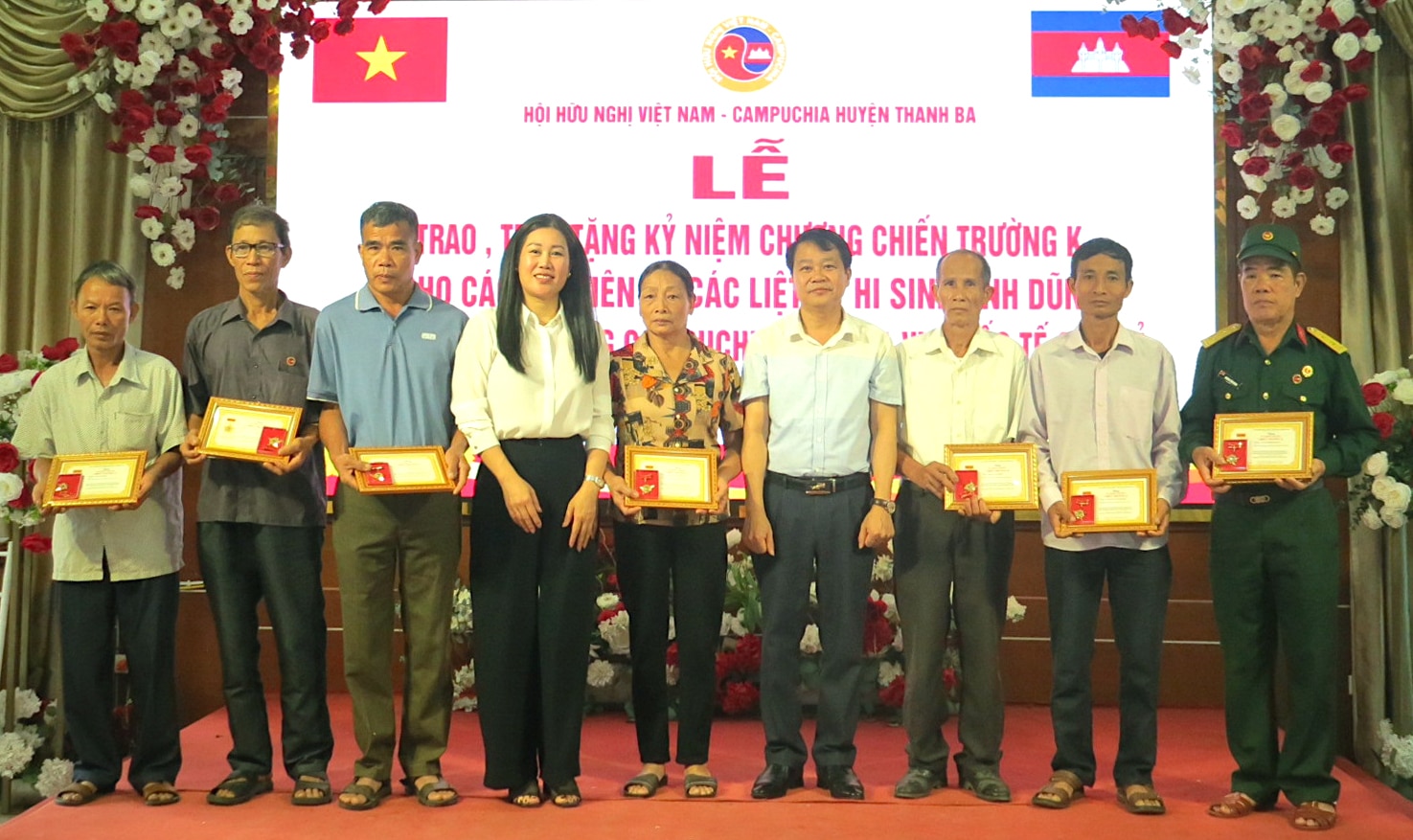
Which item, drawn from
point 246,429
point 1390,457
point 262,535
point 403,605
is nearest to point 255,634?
point 262,535

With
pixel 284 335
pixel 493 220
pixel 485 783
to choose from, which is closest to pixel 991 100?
pixel 493 220

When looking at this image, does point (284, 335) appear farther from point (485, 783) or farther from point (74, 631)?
point (485, 783)

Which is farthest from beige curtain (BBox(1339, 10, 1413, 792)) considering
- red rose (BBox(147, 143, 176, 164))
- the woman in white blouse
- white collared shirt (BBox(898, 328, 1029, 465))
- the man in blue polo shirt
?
red rose (BBox(147, 143, 176, 164))

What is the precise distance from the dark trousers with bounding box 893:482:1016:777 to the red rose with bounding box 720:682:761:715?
1.22m

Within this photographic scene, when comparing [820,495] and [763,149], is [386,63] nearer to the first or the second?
[763,149]

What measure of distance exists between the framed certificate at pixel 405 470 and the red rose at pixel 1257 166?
3.20m

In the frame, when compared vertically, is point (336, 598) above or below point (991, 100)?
below

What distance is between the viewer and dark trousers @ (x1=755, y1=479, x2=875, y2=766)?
3.42 meters

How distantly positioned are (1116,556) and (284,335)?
7.50ft

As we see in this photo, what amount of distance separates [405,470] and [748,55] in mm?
2527

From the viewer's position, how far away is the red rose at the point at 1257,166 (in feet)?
15.5

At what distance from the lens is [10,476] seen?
13.3 feet

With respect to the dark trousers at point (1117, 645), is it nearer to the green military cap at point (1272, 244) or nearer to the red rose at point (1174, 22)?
the green military cap at point (1272, 244)

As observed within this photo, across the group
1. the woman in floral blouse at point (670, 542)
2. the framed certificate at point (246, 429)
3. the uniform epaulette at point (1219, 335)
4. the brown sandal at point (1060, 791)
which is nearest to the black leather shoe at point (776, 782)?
the woman in floral blouse at point (670, 542)
